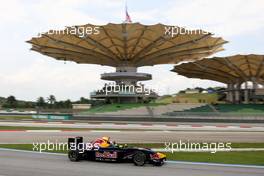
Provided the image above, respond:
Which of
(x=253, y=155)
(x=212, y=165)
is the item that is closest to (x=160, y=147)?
(x=253, y=155)

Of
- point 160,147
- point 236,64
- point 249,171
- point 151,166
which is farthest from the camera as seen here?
point 236,64

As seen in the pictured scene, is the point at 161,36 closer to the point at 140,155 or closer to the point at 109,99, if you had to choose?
the point at 109,99

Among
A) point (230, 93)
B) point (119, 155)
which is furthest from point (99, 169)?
point (230, 93)

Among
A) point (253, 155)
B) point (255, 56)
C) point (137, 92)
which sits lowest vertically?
point (253, 155)

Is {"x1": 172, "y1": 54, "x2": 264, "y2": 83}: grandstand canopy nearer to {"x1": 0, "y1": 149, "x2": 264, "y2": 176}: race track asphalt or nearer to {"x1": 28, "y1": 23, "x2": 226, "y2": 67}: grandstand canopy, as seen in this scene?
{"x1": 28, "y1": 23, "x2": 226, "y2": 67}: grandstand canopy

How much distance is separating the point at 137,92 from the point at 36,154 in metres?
62.5

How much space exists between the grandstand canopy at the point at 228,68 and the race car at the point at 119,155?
170ft

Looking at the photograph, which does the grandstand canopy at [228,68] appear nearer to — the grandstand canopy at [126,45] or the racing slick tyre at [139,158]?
the grandstand canopy at [126,45]

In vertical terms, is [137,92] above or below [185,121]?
above

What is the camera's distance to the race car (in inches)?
532

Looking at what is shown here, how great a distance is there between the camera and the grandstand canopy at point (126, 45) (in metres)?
62.2

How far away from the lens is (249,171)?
1255cm

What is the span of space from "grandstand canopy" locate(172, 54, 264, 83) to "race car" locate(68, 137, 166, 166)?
5172 centimetres

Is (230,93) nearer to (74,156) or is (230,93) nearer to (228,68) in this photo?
(228,68)
